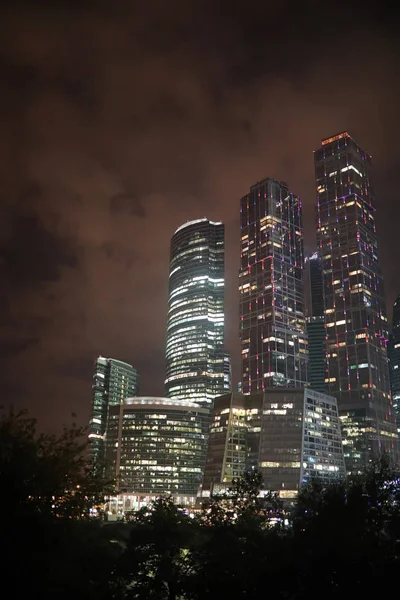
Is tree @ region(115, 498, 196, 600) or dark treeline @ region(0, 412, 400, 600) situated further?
tree @ region(115, 498, 196, 600)

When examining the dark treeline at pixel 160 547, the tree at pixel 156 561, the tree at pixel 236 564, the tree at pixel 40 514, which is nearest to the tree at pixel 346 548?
the dark treeline at pixel 160 547

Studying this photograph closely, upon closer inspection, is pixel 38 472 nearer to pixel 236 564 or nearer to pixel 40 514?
pixel 40 514

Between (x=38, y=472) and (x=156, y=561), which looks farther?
(x=156, y=561)

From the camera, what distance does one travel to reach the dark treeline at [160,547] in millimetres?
27172

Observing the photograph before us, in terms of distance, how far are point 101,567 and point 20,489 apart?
13.5 metres

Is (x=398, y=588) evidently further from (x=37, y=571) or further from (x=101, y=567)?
(x=37, y=571)

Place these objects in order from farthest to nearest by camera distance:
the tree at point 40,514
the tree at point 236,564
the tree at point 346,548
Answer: the tree at point 236,564
the tree at point 346,548
the tree at point 40,514

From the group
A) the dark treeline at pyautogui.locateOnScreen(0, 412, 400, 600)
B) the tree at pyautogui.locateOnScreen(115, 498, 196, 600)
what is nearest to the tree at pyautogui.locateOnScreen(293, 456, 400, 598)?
the dark treeline at pyautogui.locateOnScreen(0, 412, 400, 600)

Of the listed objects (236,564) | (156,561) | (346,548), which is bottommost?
(156,561)

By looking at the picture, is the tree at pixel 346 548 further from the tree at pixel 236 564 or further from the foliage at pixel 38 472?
the foliage at pixel 38 472

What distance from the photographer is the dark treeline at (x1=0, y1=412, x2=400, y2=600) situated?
27.2 m

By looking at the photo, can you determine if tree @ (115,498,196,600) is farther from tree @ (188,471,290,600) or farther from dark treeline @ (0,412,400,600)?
tree @ (188,471,290,600)

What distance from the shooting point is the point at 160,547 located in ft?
154

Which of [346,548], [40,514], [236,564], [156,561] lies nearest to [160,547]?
[156,561]
